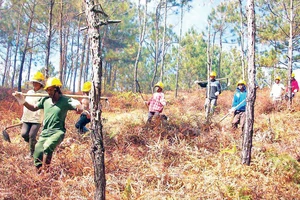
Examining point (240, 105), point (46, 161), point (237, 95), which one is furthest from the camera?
point (237, 95)

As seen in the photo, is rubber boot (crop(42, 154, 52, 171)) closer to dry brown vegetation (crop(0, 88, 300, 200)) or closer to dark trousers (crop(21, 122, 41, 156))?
dry brown vegetation (crop(0, 88, 300, 200))

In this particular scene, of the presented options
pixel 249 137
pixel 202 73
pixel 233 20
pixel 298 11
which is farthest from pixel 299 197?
pixel 202 73

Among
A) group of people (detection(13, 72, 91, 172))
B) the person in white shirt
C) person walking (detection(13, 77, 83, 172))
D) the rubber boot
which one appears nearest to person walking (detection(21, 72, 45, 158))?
group of people (detection(13, 72, 91, 172))

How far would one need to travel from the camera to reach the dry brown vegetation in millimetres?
3584

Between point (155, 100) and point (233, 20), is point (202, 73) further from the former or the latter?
point (155, 100)

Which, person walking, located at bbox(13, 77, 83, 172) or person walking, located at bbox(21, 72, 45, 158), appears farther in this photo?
person walking, located at bbox(21, 72, 45, 158)

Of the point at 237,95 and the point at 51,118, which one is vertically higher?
the point at 237,95

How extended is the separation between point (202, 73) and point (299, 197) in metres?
23.0

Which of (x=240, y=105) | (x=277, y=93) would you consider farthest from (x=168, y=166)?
(x=277, y=93)

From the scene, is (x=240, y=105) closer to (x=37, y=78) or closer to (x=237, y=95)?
(x=237, y=95)

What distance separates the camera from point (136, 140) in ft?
19.0

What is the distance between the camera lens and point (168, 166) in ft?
15.3

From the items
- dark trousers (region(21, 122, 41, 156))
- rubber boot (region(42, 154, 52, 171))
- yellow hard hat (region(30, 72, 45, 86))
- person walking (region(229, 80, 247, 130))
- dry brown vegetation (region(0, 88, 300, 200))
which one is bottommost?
dry brown vegetation (region(0, 88, 300, 200))

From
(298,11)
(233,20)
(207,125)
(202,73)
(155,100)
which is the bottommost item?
(207,125)
